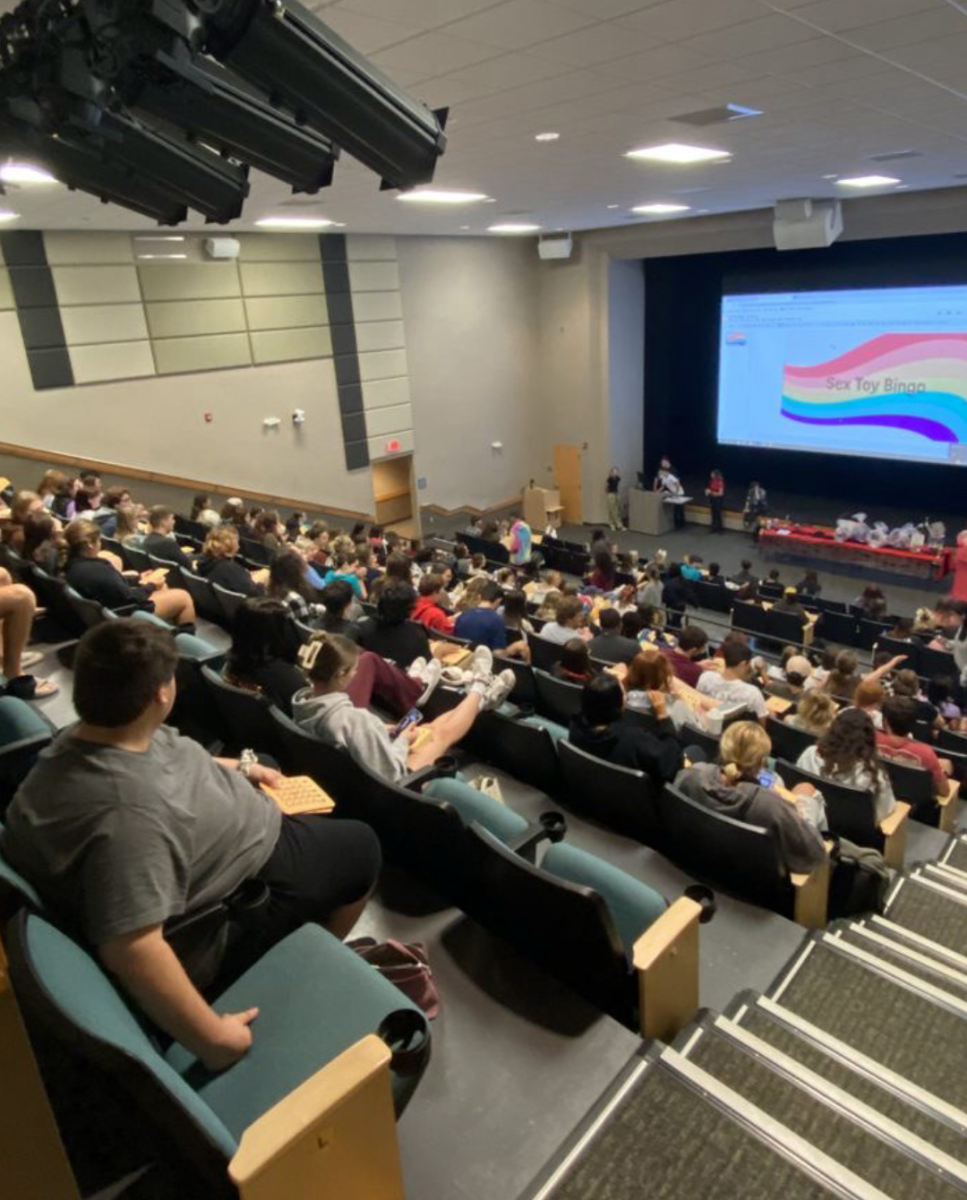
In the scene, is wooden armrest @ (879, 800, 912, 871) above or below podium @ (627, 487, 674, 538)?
above

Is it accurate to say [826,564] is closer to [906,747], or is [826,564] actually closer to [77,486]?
[906,747]

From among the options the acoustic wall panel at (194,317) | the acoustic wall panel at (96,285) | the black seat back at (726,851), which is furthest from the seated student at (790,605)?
the acoustic wall panel at (96,285)

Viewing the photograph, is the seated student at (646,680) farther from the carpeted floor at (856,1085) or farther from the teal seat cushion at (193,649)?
the teal seat cushion at (193,649)

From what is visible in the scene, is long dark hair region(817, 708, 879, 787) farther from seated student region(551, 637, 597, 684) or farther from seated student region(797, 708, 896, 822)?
seated student region(551, 637, 597, 684)

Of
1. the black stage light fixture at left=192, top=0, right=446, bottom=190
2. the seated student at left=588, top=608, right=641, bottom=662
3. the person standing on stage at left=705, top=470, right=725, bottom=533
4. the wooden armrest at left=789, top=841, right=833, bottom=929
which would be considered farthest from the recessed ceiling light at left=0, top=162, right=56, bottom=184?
the person standing on stage at left=705, top=470, right=725, bottom=533

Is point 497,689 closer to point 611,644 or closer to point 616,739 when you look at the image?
point 616,739

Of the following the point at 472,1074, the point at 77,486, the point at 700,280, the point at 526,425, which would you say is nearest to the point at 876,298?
the point at 700,280

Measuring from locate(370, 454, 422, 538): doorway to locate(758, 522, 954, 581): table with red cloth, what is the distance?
5833 millimetres

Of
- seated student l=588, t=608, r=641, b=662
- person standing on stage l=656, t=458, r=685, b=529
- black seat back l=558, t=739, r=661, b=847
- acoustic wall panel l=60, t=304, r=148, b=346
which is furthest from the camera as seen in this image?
person standing on stage l=656, t=458, r=685, b=529

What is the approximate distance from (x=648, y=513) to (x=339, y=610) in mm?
11111

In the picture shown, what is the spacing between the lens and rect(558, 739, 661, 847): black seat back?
3010 mm

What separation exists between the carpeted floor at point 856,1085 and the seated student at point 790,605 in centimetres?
636

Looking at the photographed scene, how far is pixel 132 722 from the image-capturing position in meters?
1.57

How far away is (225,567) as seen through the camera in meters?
5.31
